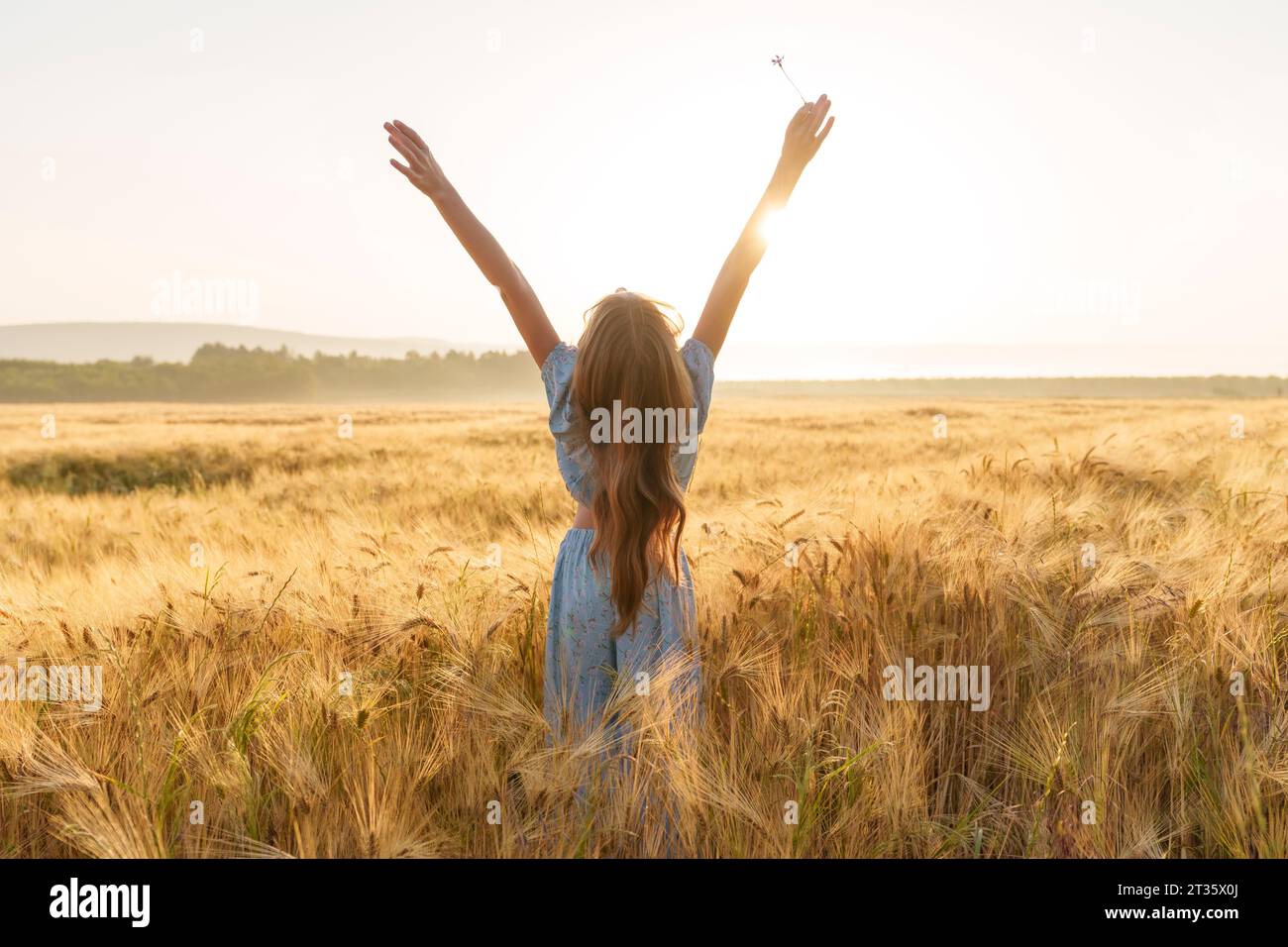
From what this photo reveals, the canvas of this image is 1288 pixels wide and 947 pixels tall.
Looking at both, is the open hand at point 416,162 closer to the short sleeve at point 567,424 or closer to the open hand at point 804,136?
the short sleeve at point 567,424

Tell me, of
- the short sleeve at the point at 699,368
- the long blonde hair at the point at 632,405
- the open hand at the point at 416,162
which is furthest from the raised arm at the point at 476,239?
the short sleeve at the point at 699,368

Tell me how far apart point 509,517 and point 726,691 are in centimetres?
433

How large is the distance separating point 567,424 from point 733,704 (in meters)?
0.96

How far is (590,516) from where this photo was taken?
2312mm

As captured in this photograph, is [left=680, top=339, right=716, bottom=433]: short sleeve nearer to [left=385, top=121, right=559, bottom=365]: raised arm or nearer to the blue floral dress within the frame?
the blue floral dress

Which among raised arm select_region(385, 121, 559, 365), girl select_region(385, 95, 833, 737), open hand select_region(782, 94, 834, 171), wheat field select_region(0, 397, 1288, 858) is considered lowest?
wheat field select_region(0, 397, 1288, 858)

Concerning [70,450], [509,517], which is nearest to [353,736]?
[509,517]

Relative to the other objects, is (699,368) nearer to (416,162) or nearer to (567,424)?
(567,424)

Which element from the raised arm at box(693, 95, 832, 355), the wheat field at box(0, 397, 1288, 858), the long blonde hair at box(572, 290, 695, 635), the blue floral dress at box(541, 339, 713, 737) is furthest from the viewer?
the raised arm at box(693, 95, 832, 355)

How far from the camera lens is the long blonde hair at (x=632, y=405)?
6.67ft

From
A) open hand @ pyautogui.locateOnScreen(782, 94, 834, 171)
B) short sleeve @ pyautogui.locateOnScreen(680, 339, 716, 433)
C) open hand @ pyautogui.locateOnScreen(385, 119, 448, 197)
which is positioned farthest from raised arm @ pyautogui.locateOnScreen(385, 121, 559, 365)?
open hand @ pyautogui.locateOnScreen(782, 94, 834, 171)

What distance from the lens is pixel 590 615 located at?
2.17 metres

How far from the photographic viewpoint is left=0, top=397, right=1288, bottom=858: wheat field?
1.78 metres

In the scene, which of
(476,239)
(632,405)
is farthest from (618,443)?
(476,239)
